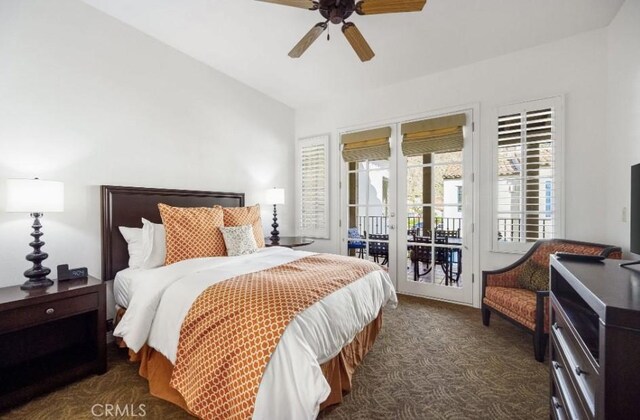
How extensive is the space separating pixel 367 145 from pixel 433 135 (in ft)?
2.87

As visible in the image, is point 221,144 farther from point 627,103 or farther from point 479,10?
point 627,103

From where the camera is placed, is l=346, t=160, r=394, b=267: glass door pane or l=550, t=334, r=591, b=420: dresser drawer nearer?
l=550, t=334, r=591, b=420: dresser drawer

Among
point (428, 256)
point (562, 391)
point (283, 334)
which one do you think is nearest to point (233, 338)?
point (283, 334)

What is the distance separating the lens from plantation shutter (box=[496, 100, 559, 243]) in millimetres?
2900

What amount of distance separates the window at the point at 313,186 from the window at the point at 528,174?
225 centimetres

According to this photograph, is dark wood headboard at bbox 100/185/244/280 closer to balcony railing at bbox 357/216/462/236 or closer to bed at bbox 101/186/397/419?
bed at bbox 101/186/397/419

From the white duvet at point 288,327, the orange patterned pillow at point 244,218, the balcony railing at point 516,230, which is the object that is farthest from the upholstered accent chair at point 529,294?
the orange patterned pillow at point 244,218

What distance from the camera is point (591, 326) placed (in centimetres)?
123

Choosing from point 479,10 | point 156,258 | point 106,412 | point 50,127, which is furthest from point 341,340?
point 479,10

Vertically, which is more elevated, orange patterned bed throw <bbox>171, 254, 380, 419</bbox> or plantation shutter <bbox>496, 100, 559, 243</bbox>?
plantation shutter <bbox>496, 100, 559, 243</bbox>

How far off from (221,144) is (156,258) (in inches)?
66.0

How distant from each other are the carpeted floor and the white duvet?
0.33 m

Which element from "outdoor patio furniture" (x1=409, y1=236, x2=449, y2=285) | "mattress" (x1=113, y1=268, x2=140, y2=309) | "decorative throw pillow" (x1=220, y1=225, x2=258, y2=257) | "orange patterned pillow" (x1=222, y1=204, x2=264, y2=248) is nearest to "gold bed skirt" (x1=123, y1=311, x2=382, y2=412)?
"mattress" (x1=113, y1=268, x2=140, y2=309)

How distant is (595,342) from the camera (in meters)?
1.09
